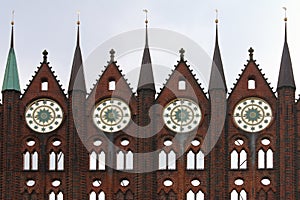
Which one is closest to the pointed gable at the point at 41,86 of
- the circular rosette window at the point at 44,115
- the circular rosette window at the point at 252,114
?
the circular rosette window at the point at 44,115

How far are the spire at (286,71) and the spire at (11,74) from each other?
288 inches

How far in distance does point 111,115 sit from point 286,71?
4968mm

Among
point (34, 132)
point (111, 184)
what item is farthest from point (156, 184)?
point (34, 132)

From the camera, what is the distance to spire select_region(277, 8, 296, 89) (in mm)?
37562

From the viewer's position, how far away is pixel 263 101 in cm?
3769

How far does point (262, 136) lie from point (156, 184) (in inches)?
124

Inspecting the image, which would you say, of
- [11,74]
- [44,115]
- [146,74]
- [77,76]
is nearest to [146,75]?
[146,74]

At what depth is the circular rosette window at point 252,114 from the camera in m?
37.4

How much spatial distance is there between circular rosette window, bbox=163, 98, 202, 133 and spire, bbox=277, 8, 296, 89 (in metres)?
2.41

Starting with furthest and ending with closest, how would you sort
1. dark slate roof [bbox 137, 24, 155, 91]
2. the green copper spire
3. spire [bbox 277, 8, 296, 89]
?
1. the green copper spire
2. dark slate roof [bbox 137, 24, 155, 91]
3. spire [bbox 277, 8, 296, 89]

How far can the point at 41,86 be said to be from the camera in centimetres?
3847

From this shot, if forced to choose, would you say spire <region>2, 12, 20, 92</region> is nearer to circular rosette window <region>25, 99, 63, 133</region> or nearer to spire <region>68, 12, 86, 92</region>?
circular rosette window <region>25, 99, 63, 133</region>

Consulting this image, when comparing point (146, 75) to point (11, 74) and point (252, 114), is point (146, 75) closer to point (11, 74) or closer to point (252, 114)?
point (252, 114)

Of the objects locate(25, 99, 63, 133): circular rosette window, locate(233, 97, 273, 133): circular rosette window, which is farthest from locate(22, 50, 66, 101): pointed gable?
locate(233, 97, 273, 133): circular rosette window
